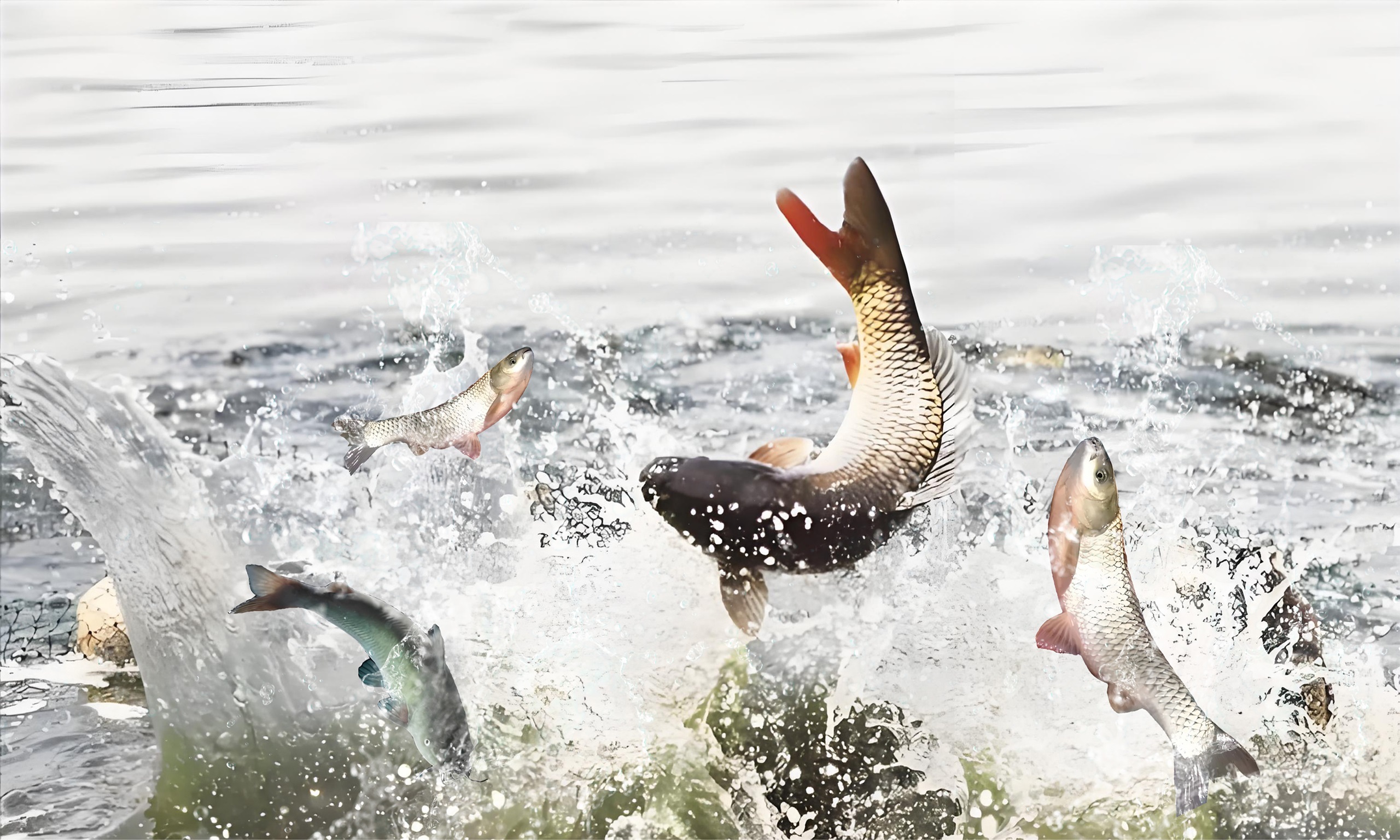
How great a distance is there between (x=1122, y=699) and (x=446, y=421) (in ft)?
3.67

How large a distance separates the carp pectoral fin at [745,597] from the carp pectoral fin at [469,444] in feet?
1.41

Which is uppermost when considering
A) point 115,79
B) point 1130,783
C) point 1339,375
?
point 115,79

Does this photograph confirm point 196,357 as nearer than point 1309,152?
No

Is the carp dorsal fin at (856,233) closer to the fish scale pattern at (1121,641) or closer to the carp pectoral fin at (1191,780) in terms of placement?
the fish scale pattern at (1121,641)

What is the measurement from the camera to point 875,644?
61.8 inches


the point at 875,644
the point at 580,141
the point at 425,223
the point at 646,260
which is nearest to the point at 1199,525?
the point at 875,644

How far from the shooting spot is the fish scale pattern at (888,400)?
4.67 ft

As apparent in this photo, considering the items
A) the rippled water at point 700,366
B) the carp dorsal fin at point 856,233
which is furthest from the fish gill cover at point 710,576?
the carp dorsal fin at point 856,233

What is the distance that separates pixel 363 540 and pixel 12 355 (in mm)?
636

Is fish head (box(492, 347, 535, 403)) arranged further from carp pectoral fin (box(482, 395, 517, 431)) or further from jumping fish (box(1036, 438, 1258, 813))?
jumping fish (box(1036, 438, 1258, 813))

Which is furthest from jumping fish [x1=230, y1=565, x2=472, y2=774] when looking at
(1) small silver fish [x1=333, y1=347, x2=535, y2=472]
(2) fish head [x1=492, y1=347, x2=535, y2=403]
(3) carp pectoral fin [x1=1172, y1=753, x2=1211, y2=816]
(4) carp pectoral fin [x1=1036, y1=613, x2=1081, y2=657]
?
(3) carp pectoral fin [x1=1172, y1=753, x2=1211, y2=816]

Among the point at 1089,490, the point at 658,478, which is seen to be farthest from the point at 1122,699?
the point at 658,478

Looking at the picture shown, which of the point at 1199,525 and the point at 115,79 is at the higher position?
the point at 115,79

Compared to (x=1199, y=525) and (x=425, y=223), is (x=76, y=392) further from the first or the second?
(x=1199, y=525)
